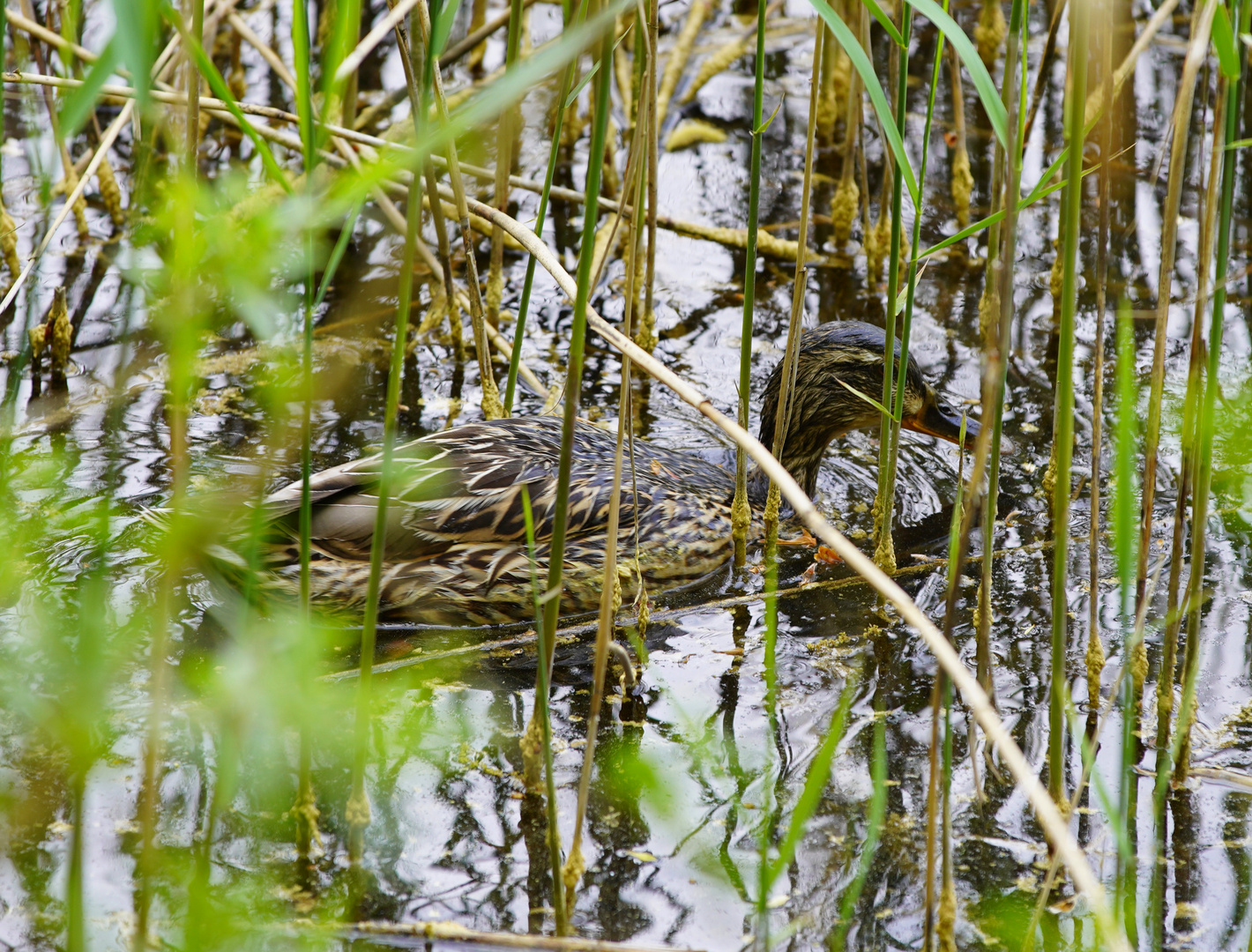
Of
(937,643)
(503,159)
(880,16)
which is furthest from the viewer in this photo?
(503,159)

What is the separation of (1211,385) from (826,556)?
6.72 ft

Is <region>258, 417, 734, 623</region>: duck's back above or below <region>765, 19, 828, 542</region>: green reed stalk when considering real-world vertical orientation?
below

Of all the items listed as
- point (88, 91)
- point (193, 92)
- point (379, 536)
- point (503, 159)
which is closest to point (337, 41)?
point (88, 91)

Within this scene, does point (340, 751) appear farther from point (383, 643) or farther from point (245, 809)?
point (383, 643)

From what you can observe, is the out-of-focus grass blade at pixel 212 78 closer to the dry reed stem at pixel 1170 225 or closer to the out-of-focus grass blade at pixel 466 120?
the out-of-focus grass blade at pixel 466 120

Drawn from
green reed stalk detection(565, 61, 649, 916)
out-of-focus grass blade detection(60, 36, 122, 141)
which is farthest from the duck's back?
out-of-focus grass blade detection(60, 36, 122, 141)

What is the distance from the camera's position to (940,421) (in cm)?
492

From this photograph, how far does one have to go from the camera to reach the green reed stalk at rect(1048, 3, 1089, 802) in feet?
6.90

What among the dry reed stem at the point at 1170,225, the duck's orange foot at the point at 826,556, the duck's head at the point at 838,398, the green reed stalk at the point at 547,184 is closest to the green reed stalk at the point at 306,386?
the green reed stalk at the point at 547,184

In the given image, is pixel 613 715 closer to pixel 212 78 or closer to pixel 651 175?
pixel 651 175

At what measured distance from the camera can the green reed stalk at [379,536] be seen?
2.11 metres

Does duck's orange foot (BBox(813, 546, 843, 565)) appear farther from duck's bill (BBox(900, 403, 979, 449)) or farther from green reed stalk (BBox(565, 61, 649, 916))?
green reed stalk (BBox(565, 61, 649, 916))

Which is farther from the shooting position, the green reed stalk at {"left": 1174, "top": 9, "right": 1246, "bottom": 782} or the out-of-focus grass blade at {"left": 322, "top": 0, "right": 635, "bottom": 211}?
the green reed stalk at {"left": 1174, "top": 9, "right": 1246, "bottom": 782}

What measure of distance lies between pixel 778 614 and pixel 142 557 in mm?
2110
